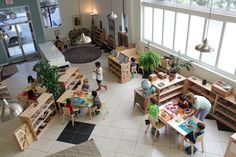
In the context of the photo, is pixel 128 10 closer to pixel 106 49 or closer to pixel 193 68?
pixel 106 49

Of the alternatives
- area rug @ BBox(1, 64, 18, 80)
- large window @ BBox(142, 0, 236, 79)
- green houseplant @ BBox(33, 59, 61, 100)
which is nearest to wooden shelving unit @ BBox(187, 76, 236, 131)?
large window @ BBox(142, 0, 236, 79)

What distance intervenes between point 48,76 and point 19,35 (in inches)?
266

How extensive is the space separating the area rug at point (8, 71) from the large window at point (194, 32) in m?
7.48

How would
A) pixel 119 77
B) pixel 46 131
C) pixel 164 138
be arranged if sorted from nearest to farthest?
pixel 164 138 < pixel 46 131 < pixel 119 77

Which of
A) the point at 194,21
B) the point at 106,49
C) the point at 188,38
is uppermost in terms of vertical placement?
the point at 194,21

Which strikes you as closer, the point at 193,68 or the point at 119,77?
the point at 193,68

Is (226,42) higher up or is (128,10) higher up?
(128,10)

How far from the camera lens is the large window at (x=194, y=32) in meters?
7.24

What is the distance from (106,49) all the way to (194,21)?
6.69 meters

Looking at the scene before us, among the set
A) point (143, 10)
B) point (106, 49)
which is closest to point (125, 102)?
point (143, 10)

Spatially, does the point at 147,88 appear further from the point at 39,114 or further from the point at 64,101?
the point at 39,114

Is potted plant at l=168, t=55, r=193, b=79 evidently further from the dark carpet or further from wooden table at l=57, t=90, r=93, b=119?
the dark carpet

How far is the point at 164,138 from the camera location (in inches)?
270

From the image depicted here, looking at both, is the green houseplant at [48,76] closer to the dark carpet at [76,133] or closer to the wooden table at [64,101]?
the wooden table at [64,101]
